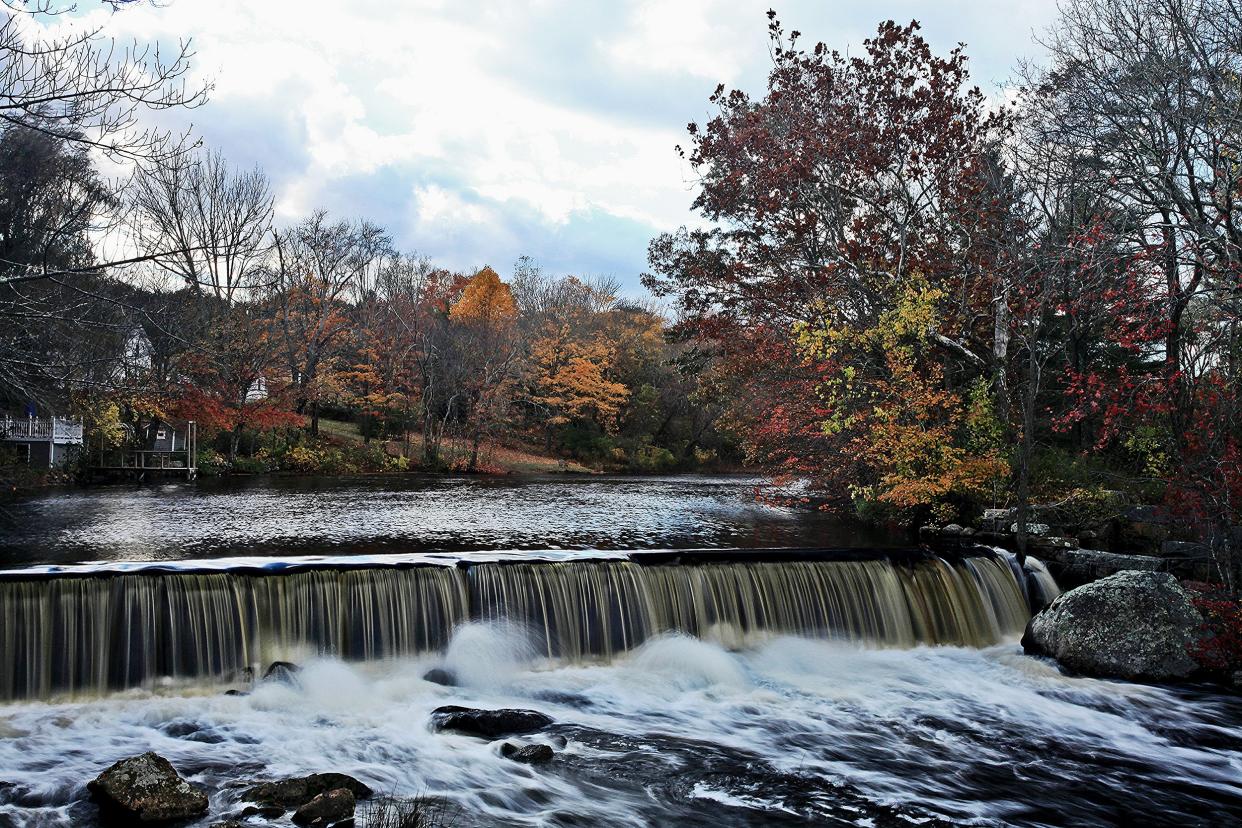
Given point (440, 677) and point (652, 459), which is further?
point (652, 459)

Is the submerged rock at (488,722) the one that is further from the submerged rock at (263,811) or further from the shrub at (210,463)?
the shrub at (210,463)

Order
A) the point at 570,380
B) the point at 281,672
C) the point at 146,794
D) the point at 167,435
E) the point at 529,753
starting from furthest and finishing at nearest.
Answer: the point at 570,380 → the point at 167,435 → the point at 281,672 → the point at 529,753 → the point at 146,794

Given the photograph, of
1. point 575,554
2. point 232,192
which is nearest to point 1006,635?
point 575,554

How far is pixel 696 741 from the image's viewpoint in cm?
861

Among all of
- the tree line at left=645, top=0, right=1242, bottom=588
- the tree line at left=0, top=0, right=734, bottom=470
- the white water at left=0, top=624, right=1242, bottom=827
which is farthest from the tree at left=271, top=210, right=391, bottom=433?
the white water at left=0, top=624, right=1242, bottom=827

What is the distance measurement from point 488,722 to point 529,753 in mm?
833

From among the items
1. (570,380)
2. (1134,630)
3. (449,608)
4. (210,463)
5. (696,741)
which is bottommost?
(696,741)

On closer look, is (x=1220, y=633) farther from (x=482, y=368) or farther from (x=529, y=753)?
(x=482, y=368)

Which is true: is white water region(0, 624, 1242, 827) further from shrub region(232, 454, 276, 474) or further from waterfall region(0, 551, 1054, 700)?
shrub region(232, 454, 276, 474)

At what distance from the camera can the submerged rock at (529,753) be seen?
7.86 meters

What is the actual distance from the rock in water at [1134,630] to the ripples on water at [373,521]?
5.23 meters

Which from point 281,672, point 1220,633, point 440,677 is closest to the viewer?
point 281,672

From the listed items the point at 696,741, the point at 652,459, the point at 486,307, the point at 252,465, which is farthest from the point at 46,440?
the point at 696,741

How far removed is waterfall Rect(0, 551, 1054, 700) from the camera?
30.5ft
